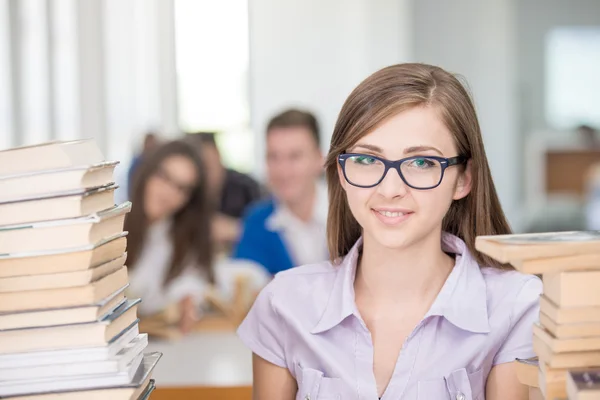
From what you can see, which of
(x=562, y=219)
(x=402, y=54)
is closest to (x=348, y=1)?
(x=402, y=54)

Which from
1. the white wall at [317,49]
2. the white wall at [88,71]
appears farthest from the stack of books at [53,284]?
the white wall at [317,49]

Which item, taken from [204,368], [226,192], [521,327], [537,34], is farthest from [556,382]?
[537,34]

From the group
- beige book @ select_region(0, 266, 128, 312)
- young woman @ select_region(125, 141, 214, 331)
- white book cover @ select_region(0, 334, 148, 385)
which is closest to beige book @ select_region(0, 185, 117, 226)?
beige book @ select_region(0, 266, 128, 312)

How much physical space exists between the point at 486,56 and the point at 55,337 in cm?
863

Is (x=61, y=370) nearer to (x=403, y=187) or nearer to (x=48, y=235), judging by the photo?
(x=48, y=235)

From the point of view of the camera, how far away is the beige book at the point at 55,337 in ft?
4.33

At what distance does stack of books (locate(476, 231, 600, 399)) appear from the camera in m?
1.20

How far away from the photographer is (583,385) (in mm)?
1147

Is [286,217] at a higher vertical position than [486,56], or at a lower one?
lower

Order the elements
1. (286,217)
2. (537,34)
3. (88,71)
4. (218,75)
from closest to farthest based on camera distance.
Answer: (286,217) < (88,71) < (218,75) < (537,34)

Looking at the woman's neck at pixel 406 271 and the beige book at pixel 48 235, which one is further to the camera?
the woman's neck at pixel 406 271

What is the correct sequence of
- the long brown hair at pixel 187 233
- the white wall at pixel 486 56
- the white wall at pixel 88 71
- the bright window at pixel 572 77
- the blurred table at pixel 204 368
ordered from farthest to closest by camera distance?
the bright window at pixel 572 77 < the white wall at pixel 486 56 < the white wall at pixel 88 71 < the long brown hair at pixel 187 233 < the blurred table at pixel 204 368

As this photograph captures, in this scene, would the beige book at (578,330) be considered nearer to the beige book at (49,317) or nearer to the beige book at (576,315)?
the beige book at (576,315)

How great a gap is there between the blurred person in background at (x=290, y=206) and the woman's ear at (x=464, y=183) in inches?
91.8
